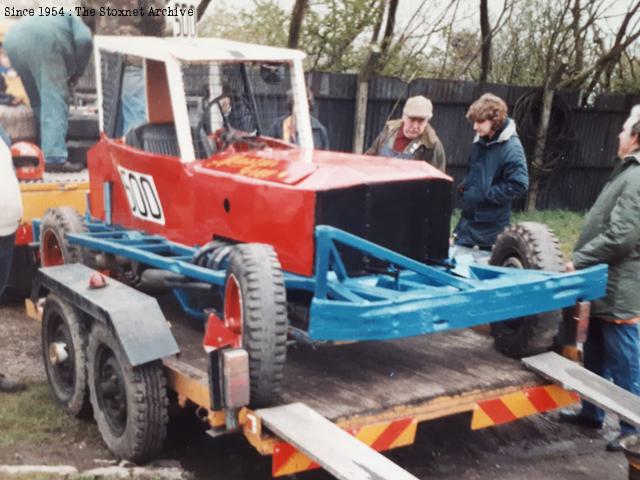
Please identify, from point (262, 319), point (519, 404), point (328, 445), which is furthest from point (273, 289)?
point (519, 404)

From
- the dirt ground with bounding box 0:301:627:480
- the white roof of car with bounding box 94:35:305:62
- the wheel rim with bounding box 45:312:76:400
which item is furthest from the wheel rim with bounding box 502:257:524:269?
the wheel rim with bounding box 45:312:76:400

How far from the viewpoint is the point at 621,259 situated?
15.4 feet

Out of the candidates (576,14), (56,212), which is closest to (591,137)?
(576,14)

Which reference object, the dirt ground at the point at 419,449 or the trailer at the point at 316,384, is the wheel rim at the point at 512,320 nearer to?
the trailer at the point at 316,384

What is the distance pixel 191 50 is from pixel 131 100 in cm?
95

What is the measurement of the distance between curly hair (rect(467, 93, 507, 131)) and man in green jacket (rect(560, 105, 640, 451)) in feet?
3.81

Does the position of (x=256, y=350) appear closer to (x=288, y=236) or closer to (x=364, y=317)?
(x=364, y=317)

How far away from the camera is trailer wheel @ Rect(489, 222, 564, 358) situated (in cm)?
469

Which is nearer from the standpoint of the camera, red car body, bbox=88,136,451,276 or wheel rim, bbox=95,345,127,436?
red car body, bbox=88,136,451,276

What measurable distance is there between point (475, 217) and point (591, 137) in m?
8.10

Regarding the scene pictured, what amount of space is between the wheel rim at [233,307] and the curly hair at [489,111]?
8.65ft

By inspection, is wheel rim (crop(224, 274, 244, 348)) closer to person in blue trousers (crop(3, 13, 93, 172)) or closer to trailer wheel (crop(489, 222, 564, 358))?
trailer wheel (crop(489, 222, 564, 358))

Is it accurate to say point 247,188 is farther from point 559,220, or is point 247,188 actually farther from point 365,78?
point 559,220

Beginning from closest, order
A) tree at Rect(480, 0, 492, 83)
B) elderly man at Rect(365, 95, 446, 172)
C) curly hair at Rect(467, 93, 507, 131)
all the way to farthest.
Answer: curly hair at Rect(467, 93, 507, 131), elderly man at Rect(365, 95, 446, 172), tree at Rect(480, 0, 492, 83)
